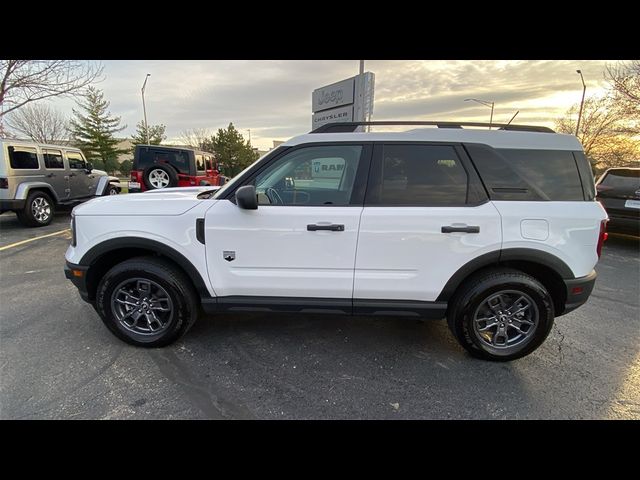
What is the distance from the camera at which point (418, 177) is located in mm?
2607

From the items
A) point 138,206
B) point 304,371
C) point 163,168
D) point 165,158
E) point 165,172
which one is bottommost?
point 304,371

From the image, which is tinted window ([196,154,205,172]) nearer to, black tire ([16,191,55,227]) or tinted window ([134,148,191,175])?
tinted window ([134,148,191,175])

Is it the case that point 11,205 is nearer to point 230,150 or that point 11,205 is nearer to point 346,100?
point 346,100

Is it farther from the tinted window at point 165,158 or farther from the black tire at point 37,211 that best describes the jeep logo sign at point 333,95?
the black tire at point 37,211

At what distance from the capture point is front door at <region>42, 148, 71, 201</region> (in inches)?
319

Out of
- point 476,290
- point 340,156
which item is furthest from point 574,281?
point 340,156

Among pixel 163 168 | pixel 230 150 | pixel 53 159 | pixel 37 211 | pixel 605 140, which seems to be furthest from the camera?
pixel 230 150

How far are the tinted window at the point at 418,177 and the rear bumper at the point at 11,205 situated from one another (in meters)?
8.74

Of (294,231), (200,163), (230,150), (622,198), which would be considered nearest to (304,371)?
(294,231)

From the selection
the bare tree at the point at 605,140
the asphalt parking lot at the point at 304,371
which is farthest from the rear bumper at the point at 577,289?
the bare tree at the point at 605,140

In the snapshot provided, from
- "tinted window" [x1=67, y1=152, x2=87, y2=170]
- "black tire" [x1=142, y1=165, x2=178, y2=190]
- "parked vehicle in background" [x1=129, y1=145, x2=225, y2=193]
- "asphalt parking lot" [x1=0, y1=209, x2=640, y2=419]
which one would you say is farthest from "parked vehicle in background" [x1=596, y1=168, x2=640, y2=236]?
"tinted window" [x1=67, y1=152, x2=87, y2=170]

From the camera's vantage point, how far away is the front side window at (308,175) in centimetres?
266

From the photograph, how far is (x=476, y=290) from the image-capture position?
103 inches

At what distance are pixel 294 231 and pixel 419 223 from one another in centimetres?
100
